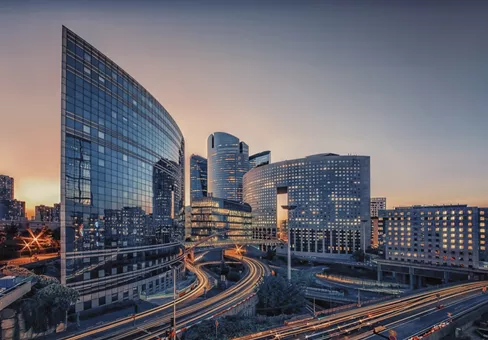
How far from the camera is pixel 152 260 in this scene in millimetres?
67875

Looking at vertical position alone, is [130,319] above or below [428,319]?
above

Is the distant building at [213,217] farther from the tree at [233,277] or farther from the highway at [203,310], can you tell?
the highway at [203,310]

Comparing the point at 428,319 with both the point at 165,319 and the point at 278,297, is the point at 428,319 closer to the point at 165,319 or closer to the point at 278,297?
the point at 278,297

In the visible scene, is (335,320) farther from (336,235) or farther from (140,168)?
(336,235)

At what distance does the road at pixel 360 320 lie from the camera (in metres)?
37.0

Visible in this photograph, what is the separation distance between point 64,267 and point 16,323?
14.2m

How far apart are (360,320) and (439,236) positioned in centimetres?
9321

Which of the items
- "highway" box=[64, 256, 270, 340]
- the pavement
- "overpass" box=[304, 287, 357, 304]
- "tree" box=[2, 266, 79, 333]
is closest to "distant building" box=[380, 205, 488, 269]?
"overpass" box=[304, 287, 357, 304]

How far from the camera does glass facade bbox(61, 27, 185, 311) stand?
4897cm

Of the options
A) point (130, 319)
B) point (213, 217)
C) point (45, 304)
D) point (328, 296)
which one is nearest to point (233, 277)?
point (328, 296)

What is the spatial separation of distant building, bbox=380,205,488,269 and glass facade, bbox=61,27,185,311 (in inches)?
3842

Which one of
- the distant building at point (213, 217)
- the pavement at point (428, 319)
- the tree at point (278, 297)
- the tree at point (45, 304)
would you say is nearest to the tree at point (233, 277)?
the tree at point (278, 297)

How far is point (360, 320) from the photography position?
141 feet

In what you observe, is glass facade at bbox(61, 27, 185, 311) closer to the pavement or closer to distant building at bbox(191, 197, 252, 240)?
the pavement
